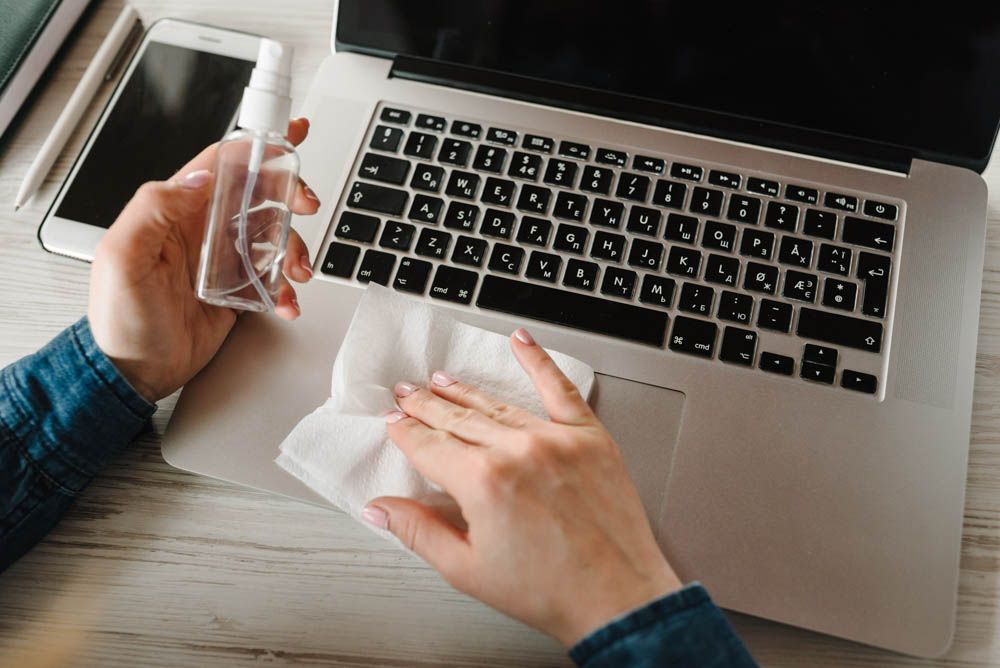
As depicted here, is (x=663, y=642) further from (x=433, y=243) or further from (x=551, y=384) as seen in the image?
(x=433, y=243)

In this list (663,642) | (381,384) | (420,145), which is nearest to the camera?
(663,642)

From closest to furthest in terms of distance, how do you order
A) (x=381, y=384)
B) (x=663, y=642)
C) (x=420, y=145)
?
(x=663, y=642), (x=381, y=384), (x=420, y=145)

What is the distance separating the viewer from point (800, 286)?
0.56 m

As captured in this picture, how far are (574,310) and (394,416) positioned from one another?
0.16 m

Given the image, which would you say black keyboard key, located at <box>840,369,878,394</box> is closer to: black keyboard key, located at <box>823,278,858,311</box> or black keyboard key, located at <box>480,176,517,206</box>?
black keyboard key, located at <box>823,278,858,311</box>

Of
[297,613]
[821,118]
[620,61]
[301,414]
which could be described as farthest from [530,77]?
[297,613]

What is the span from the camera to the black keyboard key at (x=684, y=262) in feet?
1.86

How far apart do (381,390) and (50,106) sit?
1.58 ft

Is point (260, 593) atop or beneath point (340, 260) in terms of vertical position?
beneath

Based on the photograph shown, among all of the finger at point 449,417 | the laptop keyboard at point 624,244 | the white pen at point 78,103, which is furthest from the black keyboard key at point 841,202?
the white pen at point 78,103

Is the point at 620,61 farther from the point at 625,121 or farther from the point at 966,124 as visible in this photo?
the point at 966,124

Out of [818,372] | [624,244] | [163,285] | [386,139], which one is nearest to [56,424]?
[163,285]

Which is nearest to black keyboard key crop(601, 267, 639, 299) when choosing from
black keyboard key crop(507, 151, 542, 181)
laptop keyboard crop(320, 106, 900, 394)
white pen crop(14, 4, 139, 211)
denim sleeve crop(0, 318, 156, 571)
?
laptop keyboard crop(320, 106, 900, 394)

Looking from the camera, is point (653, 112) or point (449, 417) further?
point (653, 112)
